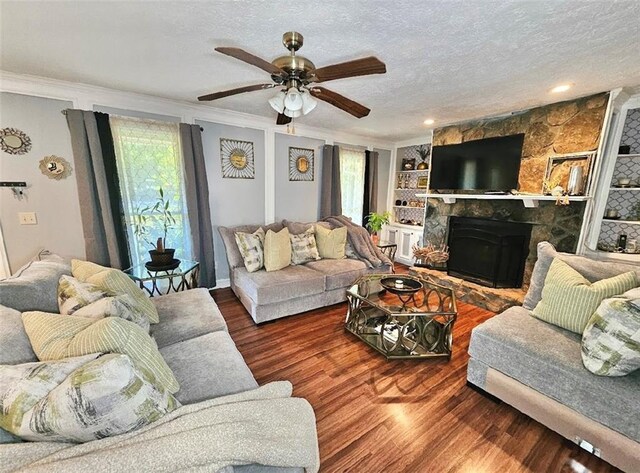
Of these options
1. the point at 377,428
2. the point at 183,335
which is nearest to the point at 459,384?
the point at 377,428

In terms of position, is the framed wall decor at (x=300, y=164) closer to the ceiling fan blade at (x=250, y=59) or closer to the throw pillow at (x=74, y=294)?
the ceiling fan blade at (x=250, y=59)

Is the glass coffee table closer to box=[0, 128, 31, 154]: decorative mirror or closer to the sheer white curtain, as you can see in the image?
the sheer white curtain

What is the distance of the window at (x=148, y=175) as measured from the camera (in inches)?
108

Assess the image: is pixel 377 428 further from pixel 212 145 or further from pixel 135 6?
pixel 212 145

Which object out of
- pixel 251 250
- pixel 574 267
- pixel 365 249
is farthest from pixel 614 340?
pixel 251 250

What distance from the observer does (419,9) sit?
1.38m

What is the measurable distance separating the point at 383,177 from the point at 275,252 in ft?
10.6

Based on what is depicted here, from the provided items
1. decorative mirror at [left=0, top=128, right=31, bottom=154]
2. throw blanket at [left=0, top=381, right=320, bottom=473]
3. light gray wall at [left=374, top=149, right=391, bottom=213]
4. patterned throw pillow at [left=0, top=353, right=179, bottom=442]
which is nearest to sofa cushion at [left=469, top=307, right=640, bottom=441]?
throw blanket at [left=0, top=381, right=320, bottom=473]

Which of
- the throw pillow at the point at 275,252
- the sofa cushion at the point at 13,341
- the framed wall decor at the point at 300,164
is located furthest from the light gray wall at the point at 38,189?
the framed wall decor at the point at 300,164

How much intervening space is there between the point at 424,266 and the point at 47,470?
413cm

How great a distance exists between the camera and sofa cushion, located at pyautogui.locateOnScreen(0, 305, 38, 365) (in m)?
0.89

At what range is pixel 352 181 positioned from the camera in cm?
472

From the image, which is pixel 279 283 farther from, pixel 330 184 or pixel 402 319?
pixel 330 184

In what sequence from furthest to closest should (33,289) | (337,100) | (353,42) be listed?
(337,100)
(353,42)
(33,289)
